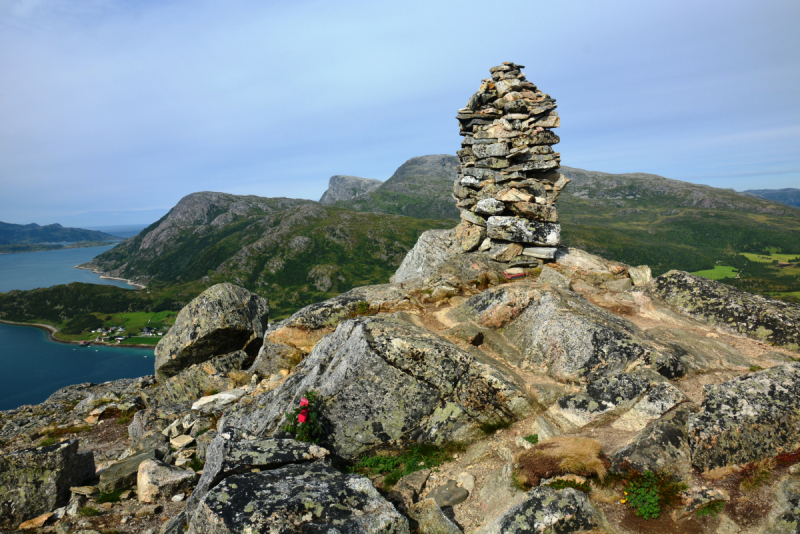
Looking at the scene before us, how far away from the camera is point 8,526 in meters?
12.4

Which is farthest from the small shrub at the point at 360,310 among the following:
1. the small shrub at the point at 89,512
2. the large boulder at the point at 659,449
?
the large boulder at the point at 659,449

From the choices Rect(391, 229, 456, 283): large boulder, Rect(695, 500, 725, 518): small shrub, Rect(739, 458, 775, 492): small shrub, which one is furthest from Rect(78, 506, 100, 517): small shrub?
Rect(391, 229, 456, 283): large boulder

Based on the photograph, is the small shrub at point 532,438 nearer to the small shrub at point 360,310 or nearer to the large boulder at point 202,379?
the small shrub at point 360,310

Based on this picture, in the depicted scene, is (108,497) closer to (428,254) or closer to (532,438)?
(532,438)

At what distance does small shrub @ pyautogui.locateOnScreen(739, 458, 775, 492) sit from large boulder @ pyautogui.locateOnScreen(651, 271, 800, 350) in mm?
9074

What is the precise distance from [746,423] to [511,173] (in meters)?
19.8

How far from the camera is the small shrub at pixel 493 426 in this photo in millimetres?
11852

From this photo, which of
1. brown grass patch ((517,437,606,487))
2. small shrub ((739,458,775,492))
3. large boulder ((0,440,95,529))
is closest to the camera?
small shrub ((739,458,775,492))

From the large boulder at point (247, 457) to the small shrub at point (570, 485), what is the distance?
6172 mm

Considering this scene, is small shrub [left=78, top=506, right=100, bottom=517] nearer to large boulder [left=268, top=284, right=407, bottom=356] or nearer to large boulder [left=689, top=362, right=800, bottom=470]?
large boulder [left=268, top=284, right=407, bottom=356]

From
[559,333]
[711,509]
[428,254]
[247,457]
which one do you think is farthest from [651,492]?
[428,254]

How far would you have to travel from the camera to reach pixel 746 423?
9055 millimetres

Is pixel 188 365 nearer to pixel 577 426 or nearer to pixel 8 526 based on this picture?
pixel 8 526

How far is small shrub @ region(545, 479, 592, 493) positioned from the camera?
8.96 meters
